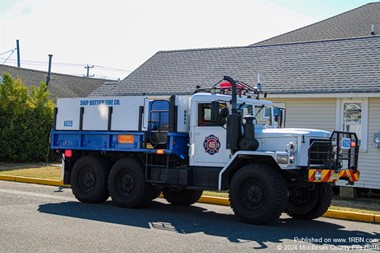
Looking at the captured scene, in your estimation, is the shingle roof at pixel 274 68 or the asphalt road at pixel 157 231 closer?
the asphalt road at pixel 157 231

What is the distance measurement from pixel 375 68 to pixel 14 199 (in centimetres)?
1069

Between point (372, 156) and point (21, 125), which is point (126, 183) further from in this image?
point (21, 125)

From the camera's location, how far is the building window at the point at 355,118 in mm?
15562

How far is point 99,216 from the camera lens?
1102 cm

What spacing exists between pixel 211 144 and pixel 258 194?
1666 millimetres

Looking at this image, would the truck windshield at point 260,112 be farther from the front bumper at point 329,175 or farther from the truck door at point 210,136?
the front bumper at point 329,175

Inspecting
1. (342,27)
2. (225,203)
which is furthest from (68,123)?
(342,27)

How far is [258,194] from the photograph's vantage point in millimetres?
10484

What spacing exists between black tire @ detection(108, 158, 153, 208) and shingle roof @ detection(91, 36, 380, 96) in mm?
6181

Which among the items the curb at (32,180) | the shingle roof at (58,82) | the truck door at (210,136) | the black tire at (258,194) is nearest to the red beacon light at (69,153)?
the curb at (32,180)

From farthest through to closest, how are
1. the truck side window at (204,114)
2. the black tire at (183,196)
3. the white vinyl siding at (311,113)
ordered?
the white vinyl siding at (311,113) → the black tire at (183,196) → the truck side window at (204,114)

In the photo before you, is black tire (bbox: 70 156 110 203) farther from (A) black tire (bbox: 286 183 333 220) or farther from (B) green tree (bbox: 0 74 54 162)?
(B) green tree (bbox: 0 74 54 162)

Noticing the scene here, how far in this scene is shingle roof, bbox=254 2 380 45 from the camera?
23.9 metres

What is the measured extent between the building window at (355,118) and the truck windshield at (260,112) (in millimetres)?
4214
